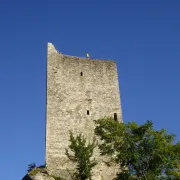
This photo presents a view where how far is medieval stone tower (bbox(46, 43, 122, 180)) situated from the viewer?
30.0m

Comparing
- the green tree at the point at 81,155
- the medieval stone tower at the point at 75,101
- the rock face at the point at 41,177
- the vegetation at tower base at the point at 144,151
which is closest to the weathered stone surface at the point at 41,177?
the rock face at the point at 41,177

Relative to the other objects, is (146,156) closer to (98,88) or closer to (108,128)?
(108,128)

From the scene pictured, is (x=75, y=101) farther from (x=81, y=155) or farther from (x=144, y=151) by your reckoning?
(x=144, y=151)

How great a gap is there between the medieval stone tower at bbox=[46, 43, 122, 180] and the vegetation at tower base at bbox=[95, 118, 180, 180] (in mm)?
5995

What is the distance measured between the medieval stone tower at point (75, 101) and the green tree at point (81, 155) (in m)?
0.59

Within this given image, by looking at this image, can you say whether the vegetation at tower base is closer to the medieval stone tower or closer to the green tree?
the green tree

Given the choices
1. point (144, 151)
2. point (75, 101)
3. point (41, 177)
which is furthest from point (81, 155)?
point (144, 151)

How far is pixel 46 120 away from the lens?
30812 mm

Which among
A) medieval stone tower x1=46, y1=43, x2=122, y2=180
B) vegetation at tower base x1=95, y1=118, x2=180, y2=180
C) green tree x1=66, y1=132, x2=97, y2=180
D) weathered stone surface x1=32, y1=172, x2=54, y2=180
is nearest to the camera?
vegetation at tower base x1=95, y1=118, x2=180, y2=180

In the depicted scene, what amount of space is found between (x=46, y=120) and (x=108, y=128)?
7.28 m

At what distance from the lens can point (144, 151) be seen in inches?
931

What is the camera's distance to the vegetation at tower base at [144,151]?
2334cm

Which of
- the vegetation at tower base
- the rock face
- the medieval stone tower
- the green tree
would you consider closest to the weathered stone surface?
the rock face

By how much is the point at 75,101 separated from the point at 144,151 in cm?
995
